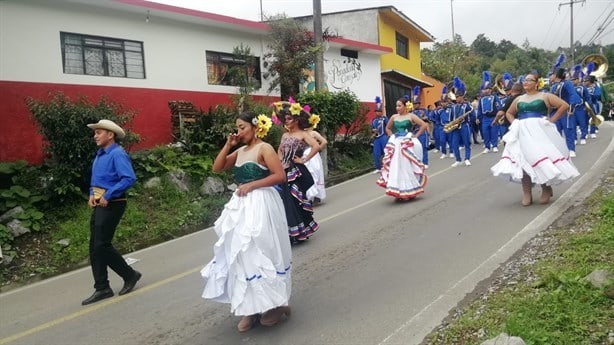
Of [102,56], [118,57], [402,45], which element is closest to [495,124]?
[118,57]

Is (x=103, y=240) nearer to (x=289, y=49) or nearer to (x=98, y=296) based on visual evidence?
(x=98, y=296)

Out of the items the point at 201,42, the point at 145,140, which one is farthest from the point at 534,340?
the point at 201,42

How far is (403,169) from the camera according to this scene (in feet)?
32.0

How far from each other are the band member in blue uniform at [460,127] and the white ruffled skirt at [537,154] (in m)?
6.24

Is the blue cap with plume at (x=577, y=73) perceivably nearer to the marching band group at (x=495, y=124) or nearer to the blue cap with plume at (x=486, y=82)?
the marching band group at (x=495, y=124)

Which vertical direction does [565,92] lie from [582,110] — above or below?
above

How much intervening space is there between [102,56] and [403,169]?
7927mm

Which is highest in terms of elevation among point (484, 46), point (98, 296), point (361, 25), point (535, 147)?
point (484, 46)

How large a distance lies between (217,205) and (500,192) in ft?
18.8

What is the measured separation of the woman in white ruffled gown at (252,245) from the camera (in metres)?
4.30

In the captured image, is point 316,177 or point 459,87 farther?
point 459,87

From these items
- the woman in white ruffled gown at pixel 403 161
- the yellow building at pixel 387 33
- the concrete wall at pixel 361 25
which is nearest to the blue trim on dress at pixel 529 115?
the woman in white ruffled gown at pixel 403 161

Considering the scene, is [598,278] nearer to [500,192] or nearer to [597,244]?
[597,244]

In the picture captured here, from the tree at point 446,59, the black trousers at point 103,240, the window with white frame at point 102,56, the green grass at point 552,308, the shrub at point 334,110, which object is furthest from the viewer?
the tree at point 446,59
